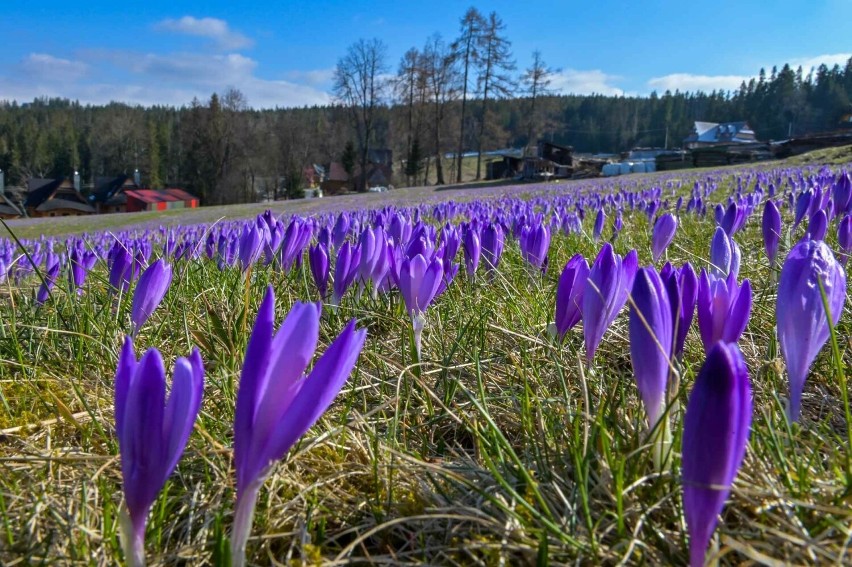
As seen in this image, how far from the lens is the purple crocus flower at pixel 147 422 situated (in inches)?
29.3

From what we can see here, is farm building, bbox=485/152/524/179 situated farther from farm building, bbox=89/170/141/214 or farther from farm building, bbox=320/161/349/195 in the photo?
farm building, bbox=89/170/141/214

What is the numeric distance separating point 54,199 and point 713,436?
3987 inches

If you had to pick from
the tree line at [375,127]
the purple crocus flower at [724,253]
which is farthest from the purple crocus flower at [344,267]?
A: the tree line at [375,127]

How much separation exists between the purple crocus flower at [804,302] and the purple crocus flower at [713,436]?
367 millimetres

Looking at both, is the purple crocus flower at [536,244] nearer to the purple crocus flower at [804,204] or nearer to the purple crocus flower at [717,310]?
the purple crocus flower at [804,204]

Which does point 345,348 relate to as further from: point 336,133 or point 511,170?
point 336,133

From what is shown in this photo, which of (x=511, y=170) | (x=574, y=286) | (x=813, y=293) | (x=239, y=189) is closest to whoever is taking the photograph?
(x=813, y=293)

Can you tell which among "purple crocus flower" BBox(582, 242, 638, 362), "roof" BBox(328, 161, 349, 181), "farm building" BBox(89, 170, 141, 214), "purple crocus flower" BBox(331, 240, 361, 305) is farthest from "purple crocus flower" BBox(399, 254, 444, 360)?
"farm building" BBox(89, 170, 141, 214)

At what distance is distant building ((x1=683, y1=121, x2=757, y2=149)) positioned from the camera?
353 ft

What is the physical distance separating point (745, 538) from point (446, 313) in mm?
1538

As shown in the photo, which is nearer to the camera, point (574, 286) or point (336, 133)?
point (574, 286)

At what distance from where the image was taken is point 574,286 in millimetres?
1545

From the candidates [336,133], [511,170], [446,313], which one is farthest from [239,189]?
[446,313]

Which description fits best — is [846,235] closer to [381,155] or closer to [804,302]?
[804,302]
